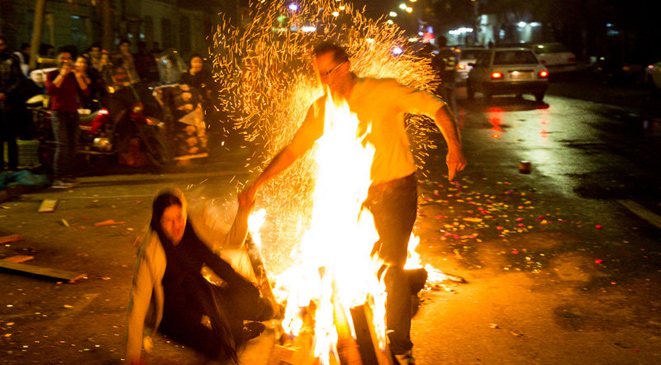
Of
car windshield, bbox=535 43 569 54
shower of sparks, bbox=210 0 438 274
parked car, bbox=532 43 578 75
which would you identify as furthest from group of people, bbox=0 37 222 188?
car windshield, bbox=535 43 569 54

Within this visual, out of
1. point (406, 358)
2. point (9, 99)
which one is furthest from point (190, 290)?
point (9, 99)

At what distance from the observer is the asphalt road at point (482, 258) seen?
15.6 ft

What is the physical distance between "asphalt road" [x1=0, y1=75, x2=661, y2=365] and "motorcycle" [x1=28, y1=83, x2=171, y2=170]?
442 millimetres

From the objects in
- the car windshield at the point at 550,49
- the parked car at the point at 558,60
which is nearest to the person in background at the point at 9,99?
the parked car at the point at 558,60

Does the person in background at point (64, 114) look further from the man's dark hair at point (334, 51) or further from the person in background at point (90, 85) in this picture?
the man's dark hair at point (334, 51)

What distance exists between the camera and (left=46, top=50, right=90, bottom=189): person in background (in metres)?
10.0

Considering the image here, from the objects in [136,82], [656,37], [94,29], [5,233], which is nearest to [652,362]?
[5,233]

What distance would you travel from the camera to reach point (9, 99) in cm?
1095

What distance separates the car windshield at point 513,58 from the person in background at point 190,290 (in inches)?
779

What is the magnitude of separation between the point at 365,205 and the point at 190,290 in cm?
124

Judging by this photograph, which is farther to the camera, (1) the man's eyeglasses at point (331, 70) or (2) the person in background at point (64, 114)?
(2) the person in background at point (64, 114)

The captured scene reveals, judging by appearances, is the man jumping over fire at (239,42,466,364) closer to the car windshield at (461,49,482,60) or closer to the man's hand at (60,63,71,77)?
the man's hand at (60,63,71,77)

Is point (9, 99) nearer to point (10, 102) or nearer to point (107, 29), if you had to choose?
point (10, 102)

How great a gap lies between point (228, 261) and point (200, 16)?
119 ft
